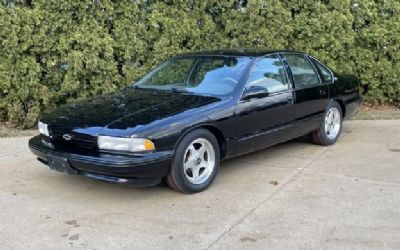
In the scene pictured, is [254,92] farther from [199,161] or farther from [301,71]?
[301,71]

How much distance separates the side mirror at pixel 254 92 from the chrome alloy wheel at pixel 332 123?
169cm

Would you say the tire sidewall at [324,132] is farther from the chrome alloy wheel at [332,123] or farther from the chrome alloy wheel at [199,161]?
the chrome alloy wheel at [199,161]

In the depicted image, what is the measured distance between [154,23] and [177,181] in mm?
4501

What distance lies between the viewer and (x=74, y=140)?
470 cm

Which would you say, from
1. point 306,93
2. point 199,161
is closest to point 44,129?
point 199,161

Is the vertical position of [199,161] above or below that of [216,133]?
below

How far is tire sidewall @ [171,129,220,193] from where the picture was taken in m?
4.70

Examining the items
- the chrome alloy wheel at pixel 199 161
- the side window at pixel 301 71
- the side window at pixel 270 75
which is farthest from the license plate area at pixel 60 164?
the side window at pixel 301 71

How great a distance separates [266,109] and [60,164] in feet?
7.61

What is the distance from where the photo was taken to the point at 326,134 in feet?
22.5

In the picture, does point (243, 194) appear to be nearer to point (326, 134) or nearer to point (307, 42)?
point (326, 134)

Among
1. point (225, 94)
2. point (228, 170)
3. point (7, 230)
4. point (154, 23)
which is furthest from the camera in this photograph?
point (154, 23)

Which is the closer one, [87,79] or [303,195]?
[303,195]

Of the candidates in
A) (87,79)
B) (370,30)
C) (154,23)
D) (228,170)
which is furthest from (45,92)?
(370,30)
